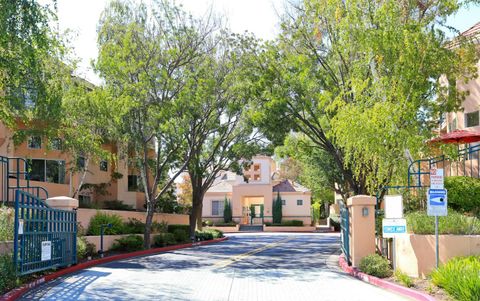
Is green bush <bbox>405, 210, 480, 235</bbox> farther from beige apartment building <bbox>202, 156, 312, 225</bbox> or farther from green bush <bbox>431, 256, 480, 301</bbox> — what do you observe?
beige apartment building <bbox>202, 156, 312, 225</bbox>

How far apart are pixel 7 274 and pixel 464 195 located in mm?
12634

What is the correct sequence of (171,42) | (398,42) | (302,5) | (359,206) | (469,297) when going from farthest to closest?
1. (171,42)
2. (302,5)
3. (398,42)
4. (359,206)
5. (469,297)

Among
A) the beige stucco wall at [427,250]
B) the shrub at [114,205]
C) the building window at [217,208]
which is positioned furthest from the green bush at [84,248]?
the building window at [217,208]

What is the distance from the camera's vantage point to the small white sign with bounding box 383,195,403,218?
14141mm

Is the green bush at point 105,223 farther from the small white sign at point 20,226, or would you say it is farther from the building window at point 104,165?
the building window at point 104,165

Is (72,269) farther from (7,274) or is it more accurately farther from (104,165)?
(104,165)

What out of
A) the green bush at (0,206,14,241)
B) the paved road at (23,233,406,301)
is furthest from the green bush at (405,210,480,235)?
the green bush at (0,206,14,241)

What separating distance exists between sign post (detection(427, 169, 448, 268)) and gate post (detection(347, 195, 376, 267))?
10.8 feet

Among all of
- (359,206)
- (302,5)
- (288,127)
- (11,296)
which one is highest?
(302,5)

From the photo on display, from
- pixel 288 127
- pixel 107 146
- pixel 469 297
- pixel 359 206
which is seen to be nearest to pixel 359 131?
pixel 359 206

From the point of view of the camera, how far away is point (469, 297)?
31.6 ft

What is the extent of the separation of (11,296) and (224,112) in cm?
2059

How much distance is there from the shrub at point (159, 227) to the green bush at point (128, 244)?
595 centimetres

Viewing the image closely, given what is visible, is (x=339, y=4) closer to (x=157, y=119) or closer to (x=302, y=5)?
(x=302, y=5)
